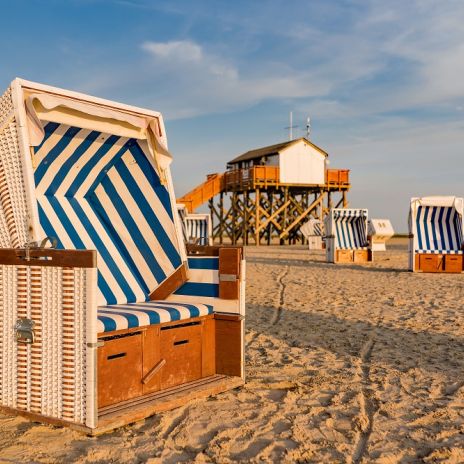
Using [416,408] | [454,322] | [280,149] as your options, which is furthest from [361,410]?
[280,149]

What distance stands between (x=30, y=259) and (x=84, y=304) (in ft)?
1.75

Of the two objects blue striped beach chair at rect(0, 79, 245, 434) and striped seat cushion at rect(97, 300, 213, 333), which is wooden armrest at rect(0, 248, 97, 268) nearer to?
blue striped beach chair at rect(0, 79, 245, 434)

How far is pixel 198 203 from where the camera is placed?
3291 cm

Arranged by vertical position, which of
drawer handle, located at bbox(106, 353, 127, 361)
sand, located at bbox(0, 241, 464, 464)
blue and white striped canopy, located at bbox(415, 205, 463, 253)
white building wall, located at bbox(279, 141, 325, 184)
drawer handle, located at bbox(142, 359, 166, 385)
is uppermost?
white building wall, located at bbox(279, 141, 325, 184)

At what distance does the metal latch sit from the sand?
19.7 inches

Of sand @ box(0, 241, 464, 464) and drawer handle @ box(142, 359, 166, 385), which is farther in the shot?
drawer handle @ box(142, 359, 166, 385)

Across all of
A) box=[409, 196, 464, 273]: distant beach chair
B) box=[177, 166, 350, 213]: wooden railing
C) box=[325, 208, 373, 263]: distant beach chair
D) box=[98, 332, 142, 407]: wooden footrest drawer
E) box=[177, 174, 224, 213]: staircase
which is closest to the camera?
box=[98, 332, 142, 407]: wooden footrest drawer

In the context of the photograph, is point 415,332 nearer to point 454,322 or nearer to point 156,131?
point 454,322

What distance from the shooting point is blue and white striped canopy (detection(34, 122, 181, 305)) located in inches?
188

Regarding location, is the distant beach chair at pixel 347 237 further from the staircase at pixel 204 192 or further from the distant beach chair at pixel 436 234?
the staircase at pixel 204 192

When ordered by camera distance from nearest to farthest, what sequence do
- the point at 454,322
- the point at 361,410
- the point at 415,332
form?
1. the point at 361,410
2. the point at 415,332
3. the point at 454,322

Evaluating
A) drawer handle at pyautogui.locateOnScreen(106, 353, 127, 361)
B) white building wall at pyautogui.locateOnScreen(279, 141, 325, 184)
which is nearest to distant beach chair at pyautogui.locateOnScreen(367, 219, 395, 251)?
white building wall at pyautogui.locateOnScreen(279, 141, 325, 184)

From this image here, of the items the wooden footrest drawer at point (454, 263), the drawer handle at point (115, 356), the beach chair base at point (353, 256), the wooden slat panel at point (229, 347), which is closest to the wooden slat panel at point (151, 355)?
the drawer handle at point (115, 356)

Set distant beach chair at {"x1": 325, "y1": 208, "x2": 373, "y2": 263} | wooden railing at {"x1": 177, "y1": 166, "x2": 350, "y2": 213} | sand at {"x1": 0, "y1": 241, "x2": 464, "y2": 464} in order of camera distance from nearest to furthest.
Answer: sand at {"x1": 0, "y1": 241, "x2": 464, "y2": 464} → distant beach chair at {"x1": 325, "y1": 208, "x2": 373, "y2": 263} → wooden railing at {"x1": 177, "y1": 166, "x2": 350, "y2": 213}
